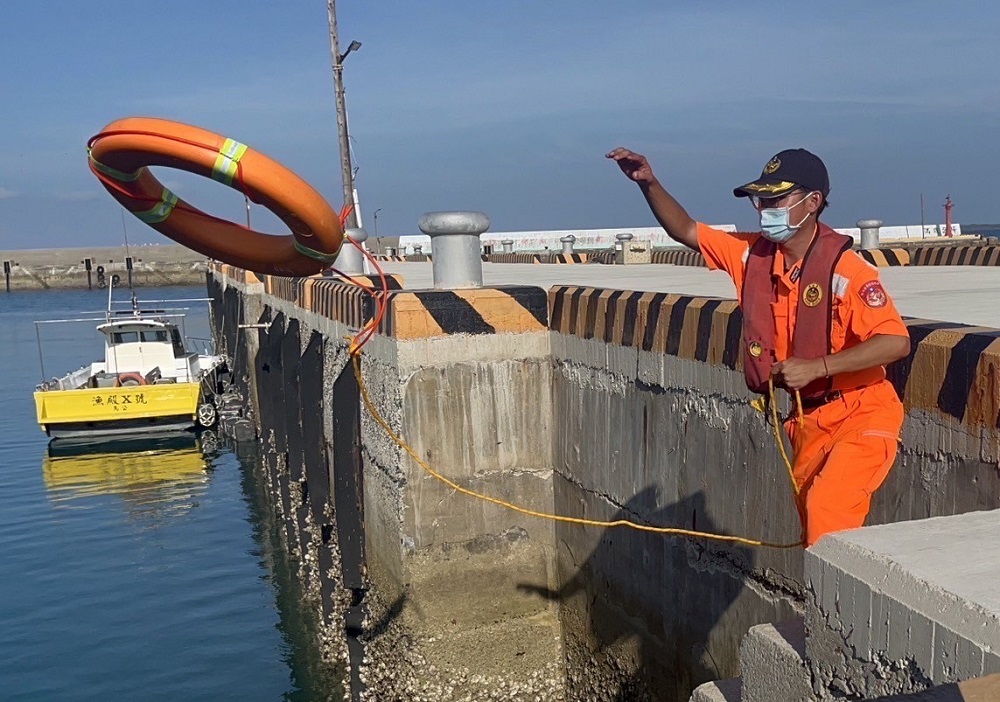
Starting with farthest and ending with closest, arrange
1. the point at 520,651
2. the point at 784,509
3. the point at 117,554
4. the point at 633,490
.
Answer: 1. the point at 117,554
2. the point at 520,651
3. the point at 633,490
4. the point at 784,509

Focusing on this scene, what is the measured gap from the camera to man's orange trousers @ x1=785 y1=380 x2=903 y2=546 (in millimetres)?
3455

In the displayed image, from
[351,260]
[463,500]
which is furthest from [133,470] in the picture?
[463,500]

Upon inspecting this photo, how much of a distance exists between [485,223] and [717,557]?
3612 mm

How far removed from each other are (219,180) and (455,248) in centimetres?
281

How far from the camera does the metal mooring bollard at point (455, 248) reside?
26.5 feet

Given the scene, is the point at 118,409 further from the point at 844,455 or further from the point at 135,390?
the point at 844,455

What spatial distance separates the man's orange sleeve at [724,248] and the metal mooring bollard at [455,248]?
3.96 meters

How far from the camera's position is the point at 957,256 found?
563 inches

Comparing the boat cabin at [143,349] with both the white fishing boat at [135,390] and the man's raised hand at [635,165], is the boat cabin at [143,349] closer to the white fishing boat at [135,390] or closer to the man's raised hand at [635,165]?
the white fishing boat at [135,390]

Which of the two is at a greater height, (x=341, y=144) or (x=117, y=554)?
(x=341, y=144)

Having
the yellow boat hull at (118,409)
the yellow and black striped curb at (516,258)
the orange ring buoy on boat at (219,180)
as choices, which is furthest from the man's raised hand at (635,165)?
the yellow and black striped curb at (516,258)

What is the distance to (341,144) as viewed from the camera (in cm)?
2695

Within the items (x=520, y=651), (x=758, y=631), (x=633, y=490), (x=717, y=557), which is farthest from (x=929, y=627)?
(x=520, y=651)

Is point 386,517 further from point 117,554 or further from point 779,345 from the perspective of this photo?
point 117,554
